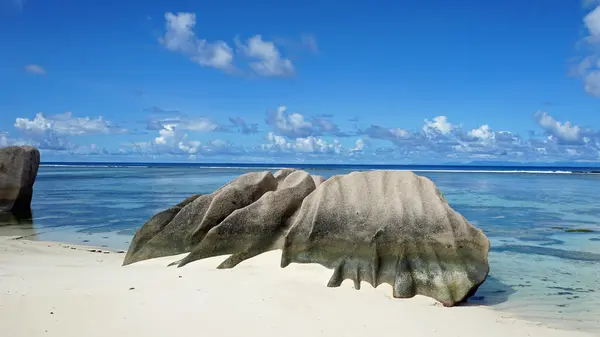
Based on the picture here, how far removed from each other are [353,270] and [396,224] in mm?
1140

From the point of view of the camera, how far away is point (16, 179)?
22.5 metres

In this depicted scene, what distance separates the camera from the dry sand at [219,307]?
22.7 ft

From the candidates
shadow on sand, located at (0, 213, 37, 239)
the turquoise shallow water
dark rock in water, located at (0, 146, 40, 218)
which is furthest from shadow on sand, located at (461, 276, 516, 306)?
dark rock in water, located at (0, 146, 40, 218)

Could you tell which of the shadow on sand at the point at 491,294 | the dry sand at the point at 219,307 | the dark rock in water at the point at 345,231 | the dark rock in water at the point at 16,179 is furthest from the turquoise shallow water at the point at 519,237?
the dry sand at the point at 219,307

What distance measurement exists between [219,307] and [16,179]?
18367 millimetres

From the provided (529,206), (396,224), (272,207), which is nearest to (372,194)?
(396,224)

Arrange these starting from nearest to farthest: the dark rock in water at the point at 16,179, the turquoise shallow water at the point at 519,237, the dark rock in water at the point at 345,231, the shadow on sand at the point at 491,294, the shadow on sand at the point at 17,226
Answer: the dark rock in water at the point at 345,231, the shadow on sand at the point at 491,294, the turquoise shallow water at the point at 519,237, the shadow on sand at the point at 17,226, the dark rock in water at the point at 16,179

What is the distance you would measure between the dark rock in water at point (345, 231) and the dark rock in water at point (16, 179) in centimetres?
1339

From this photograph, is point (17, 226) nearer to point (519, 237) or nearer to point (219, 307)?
point (219, 307)

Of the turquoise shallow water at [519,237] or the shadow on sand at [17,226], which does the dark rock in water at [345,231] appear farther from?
the shadow on sand at [17,226]

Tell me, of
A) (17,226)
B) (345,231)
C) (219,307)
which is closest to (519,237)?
(345,231)

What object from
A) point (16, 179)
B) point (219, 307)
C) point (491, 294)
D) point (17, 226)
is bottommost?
point (17, 226)

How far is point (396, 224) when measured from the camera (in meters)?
9.45

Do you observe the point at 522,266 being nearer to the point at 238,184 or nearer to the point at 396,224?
the point at 396,224
